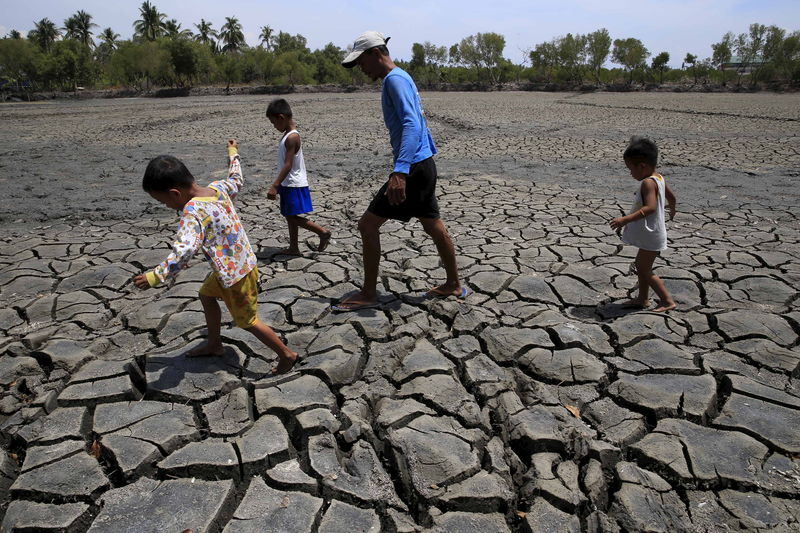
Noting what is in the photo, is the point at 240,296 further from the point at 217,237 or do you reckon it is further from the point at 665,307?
the point at 665,307

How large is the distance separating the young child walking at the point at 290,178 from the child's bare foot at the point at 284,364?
5.14 ft

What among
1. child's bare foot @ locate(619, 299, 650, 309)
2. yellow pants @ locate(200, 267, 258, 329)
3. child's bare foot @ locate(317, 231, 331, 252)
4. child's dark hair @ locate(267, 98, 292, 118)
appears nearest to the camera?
yellow pants @ locate(200, 267, 258, 329)

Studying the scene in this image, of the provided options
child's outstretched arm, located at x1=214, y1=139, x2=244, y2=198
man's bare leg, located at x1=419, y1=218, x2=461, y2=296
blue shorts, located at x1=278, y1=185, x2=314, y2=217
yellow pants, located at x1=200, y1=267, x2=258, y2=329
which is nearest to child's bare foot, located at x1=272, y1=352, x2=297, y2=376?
yellow pants, located at x1=200, y1=267, x2=258, y2=329

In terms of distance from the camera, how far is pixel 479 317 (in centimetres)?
338

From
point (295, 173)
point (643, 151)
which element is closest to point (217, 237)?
point (295, 173)

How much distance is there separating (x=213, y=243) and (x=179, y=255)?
1.02 ft

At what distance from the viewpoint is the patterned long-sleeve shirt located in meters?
2.30

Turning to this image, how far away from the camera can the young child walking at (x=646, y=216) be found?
9.98 feet

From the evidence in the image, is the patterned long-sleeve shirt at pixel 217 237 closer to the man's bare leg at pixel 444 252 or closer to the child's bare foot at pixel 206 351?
the child's bare foot at pixel 206 351

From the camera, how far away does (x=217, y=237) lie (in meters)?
2.48

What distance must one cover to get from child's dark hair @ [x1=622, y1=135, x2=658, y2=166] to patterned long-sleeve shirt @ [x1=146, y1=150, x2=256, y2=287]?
89.0 inches

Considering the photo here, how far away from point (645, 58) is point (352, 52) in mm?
47853

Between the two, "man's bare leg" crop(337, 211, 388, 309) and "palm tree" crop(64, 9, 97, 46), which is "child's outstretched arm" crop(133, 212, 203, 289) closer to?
"man's bare leg" crop(337, 211, 388, 309)

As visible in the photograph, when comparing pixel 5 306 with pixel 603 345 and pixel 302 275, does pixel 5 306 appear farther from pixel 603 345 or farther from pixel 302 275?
pixel 603 345
